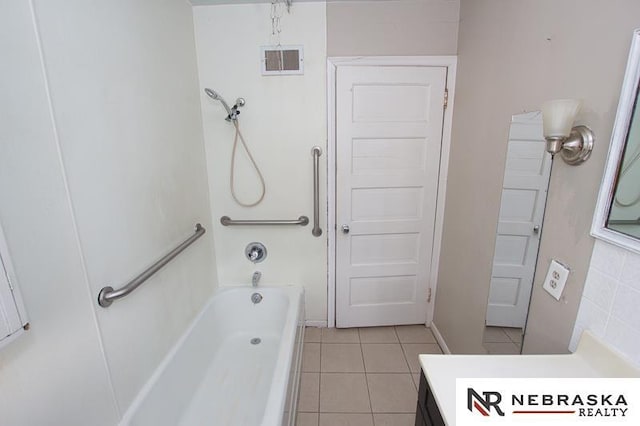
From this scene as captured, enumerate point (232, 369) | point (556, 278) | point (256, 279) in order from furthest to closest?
point (256, 279), point (232, 369), point (556, 278)

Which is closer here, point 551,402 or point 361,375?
point 551,402

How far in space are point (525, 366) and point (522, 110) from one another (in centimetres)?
106

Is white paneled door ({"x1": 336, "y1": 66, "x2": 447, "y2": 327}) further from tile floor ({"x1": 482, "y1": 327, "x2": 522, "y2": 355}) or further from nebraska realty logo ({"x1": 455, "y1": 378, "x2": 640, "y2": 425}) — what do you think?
nebraska realty logo ({"x1": 455, "y1": 378, "x2": 640, "y2": 425})

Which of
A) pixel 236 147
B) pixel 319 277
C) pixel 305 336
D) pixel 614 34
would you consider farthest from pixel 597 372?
pixel 236 147

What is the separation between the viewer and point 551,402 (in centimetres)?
78

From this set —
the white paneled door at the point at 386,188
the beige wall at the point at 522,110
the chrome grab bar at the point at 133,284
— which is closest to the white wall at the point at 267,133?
the white paneled door at the point at 386,188

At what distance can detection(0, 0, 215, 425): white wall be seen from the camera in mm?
753

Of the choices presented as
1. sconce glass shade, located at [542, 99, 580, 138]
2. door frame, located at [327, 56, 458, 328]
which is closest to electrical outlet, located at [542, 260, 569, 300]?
sconce glass shade, located at [542, 99, 580, 138]

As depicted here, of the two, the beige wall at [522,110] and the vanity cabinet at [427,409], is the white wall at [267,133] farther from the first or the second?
the vanity cabinet at [427,409]

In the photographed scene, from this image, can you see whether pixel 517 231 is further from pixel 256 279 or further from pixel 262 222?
pixel 256 279

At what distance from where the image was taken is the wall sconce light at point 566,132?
0.91m

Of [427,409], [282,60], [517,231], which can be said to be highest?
[282,60]

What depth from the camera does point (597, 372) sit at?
2.91 feet

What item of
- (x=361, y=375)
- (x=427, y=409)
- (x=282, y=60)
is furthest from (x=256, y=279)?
(x=282, y=60)
